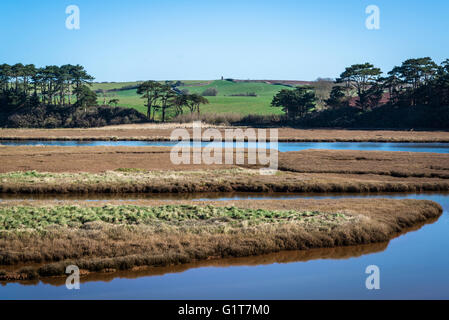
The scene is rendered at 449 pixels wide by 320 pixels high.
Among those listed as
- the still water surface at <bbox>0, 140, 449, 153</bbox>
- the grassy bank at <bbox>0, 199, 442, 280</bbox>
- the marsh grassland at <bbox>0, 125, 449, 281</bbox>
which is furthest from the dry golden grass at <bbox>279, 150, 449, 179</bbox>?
the grassy bank at <bbox>0, 199, 442, 280</bbox>

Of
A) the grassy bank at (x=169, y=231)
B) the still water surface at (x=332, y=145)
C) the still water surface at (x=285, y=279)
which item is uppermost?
the still water surface at (x=332, y=145)

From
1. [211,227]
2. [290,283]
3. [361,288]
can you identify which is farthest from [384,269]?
[211,227]

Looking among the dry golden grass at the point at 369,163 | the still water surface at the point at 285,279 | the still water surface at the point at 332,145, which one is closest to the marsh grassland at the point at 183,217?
the dry golden grass at the point at 369,163

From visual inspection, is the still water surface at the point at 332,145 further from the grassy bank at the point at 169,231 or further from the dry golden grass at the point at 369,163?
the grassy bank at the point at 169,231

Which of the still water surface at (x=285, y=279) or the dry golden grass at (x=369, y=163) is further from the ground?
the dry golden grass at (x=369, y=163)
